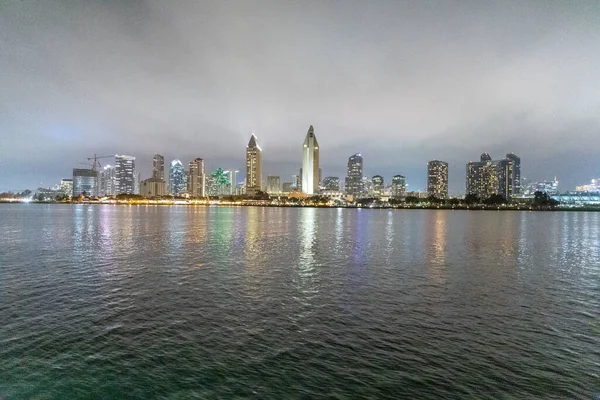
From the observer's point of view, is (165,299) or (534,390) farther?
(165,299)

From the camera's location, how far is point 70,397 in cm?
1400

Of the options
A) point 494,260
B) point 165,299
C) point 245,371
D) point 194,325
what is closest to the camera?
point 245,371

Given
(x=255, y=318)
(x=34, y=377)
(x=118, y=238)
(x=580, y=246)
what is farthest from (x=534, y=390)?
(x=118, y=238)

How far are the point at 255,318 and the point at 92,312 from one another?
1140 centimetres

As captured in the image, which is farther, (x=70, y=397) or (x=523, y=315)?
(x=523, y=315)

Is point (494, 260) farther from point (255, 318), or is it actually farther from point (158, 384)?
point (158, 384)

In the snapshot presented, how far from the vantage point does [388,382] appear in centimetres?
1545

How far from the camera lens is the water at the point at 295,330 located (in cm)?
1515

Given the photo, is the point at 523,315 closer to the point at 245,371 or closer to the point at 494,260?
the point at 245,371

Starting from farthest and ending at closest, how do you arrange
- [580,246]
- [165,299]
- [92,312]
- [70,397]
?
[580,246], [165,299], [92,312], [70,397]

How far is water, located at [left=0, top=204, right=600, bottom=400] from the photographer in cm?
1515

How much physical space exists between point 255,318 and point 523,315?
1907cm

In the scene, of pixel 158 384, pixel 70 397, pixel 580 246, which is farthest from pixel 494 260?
pixel 70 397

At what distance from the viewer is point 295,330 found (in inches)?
838
